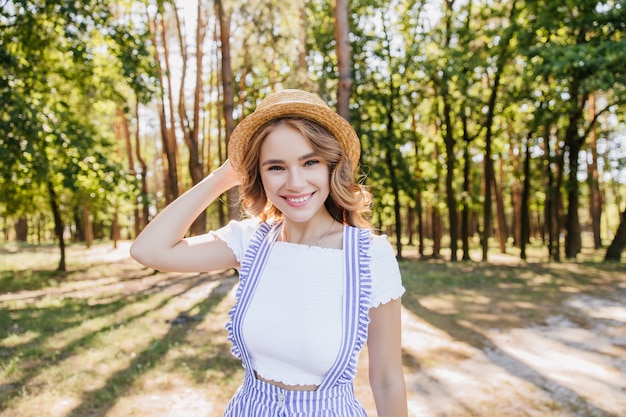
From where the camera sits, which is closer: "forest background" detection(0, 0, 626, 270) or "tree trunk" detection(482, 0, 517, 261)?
"forest background" detection(0, 0, 626, 270)

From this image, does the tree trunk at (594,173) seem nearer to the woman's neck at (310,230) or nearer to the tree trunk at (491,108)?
the tree trunk at (491,108)

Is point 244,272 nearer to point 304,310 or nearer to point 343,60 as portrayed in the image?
point 304,310

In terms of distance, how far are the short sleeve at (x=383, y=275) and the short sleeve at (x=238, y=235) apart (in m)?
0.51

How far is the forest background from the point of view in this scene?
30.9 ft

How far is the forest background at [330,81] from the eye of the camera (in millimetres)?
9430

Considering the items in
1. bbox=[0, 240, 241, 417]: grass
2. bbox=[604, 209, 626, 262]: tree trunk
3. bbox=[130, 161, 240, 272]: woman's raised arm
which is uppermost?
bbox=[130, 161, 240, 272]: woman's raised arm

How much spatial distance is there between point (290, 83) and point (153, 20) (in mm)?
8945

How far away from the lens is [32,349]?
651 centimetres

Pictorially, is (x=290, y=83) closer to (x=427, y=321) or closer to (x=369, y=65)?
(x=427, y=321)

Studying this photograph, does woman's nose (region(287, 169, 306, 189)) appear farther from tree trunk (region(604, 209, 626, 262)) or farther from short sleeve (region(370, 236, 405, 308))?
tree trunk (region(604, 209, 626, 262))

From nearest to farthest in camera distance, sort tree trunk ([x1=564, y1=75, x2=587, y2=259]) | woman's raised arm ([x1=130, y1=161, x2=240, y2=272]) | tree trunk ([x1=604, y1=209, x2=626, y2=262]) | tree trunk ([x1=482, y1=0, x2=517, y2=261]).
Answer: woman's raised arm ([x1=130, y1=161, x2=240, y2=272])
tree trunk ([x1=482, y1=0, x2=517, y2=261])
tree trunk ([x1=604, y1=209, x2=626, y2=262])
tree trunk ([x1=564, y1=75, x2=587, y2=259])

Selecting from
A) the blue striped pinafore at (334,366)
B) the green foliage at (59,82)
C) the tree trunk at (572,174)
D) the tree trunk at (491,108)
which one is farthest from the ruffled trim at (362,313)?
the tree trunk at (572,174)

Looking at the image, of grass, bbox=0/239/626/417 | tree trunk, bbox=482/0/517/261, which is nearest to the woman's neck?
grass, bbox=0/239/626/417

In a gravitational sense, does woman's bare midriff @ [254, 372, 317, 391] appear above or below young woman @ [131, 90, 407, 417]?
below
